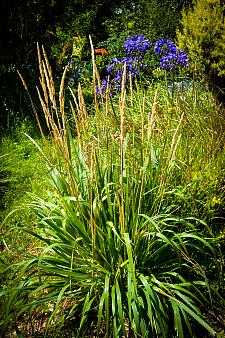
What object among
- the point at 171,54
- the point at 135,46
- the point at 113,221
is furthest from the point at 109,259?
the point at 135,46

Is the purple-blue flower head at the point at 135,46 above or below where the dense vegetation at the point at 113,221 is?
above

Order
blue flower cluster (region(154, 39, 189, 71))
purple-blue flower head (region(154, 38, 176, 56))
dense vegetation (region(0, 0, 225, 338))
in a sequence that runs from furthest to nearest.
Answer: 1. purple-blue flower head (region(154, 38, 176, 56))
2. blue flower cluster (region(154, 39, 189, 71))
3. dense vegetation (region(0, 0, 225, 338))

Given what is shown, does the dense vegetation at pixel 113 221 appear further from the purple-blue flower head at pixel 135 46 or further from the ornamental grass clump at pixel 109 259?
the purple-blue flower head at pixel 135 46

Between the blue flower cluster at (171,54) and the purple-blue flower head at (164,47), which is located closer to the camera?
the blue flower cluster at (171,54)

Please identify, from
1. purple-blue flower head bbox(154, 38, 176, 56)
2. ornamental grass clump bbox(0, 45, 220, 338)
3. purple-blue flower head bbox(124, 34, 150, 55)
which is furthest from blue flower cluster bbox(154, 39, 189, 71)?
ornamental grass clump bbox(0, 45, 220, 338)

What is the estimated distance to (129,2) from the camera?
13828 millimetres

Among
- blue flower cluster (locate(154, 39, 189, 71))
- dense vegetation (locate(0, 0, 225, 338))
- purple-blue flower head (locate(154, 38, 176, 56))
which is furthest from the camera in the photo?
purple-blue flower head (locate(154, 38, 176, 56))

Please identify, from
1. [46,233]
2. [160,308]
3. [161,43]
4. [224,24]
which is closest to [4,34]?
[161,43]

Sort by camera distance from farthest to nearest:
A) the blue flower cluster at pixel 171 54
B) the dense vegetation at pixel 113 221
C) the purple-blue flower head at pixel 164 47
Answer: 1. the purple-blue flower head at pixel 164 47
2. the blue flower cluster at pixel 171 54
3. the dense vegetation at pixel 113 221

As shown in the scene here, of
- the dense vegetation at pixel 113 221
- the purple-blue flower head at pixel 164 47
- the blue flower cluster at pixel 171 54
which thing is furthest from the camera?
the purple-blue flower head at pixel 164 47

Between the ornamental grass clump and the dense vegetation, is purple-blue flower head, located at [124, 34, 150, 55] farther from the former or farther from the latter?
the ornamental grass clump

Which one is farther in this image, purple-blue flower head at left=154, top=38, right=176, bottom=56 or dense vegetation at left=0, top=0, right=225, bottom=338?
purple-blue flower head at left=154, top=38, right=176, bottom=56

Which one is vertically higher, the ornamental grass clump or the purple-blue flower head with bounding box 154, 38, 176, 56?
the purple-blue flower head with bounding box 154, 38, 176, 56

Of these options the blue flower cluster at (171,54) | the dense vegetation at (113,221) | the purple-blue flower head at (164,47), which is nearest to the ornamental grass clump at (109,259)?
the dense vegetation at (113,221)
